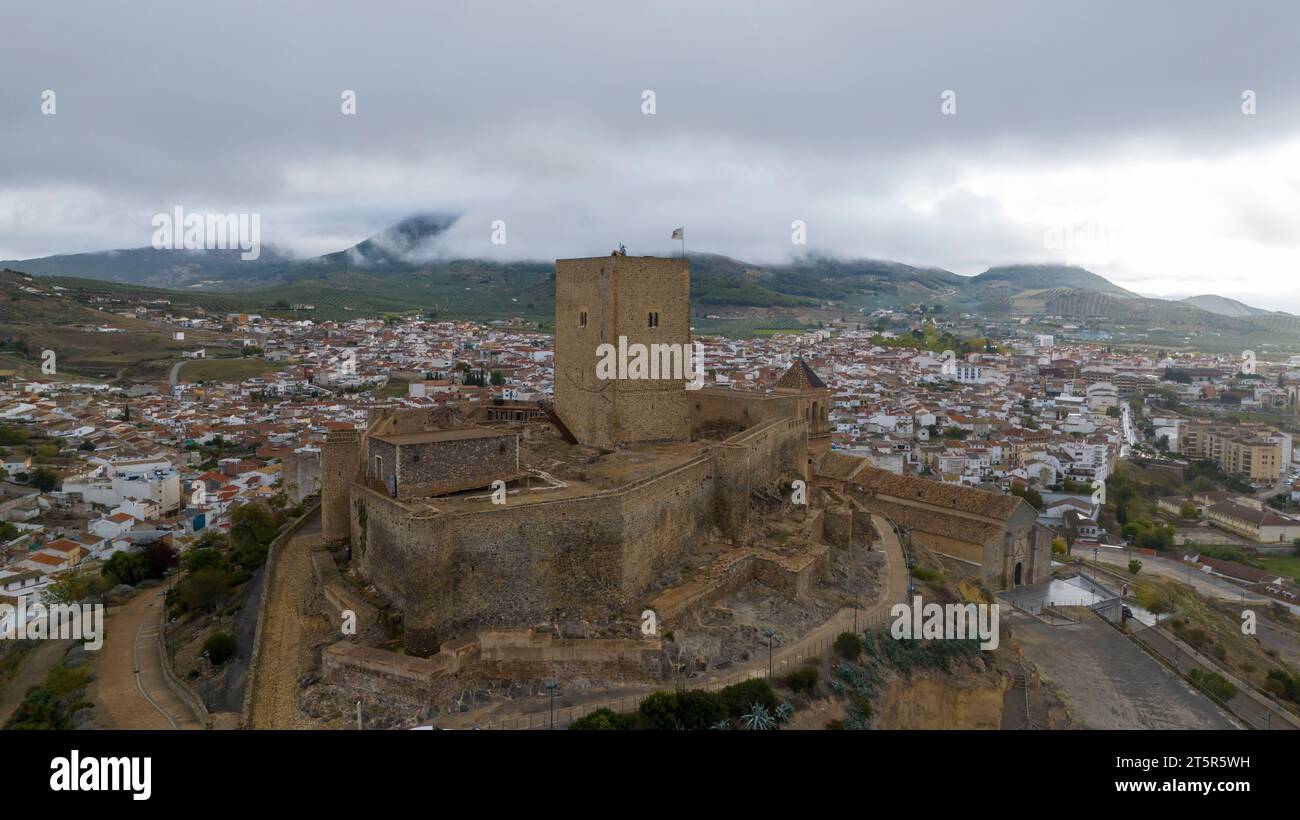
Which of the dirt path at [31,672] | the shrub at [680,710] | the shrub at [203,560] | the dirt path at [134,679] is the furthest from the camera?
the shrub at [203,560]

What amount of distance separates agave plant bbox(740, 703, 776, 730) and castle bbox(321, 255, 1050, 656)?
7.20 ft

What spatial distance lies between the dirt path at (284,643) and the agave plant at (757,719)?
228 inches

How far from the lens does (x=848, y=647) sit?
13344 mm

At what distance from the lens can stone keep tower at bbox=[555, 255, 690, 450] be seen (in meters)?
16.4

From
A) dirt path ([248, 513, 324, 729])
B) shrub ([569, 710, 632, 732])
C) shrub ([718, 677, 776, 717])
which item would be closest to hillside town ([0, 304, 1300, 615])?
dirt path ([248, 513, 324, 729])

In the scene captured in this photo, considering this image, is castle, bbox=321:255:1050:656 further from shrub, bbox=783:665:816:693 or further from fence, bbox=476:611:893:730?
shrub, bbox=783:665:816:693

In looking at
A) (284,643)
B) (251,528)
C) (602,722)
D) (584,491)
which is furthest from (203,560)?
(602,722)

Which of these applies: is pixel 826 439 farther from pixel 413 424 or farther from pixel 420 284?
pixel 420 284

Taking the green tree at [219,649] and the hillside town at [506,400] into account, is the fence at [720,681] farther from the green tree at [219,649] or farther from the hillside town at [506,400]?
the hillside town at [506,400]


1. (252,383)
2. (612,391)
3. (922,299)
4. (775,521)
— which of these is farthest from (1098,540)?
(922,299)

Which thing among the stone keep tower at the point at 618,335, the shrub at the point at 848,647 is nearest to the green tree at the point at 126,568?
the stone keep tower at the point at 618,335

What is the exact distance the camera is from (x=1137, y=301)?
160750mm

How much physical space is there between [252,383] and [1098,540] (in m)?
50.2

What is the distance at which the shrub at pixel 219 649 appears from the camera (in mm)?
14234
